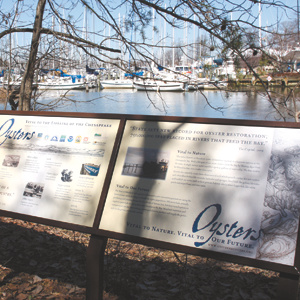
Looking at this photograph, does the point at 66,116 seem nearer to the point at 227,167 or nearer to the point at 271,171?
the point at 227,167

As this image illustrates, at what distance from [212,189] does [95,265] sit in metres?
0.80

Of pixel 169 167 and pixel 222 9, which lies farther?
pixel 222 9

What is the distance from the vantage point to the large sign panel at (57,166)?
2115 mm

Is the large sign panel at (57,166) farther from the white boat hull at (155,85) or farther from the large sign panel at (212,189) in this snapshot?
the white boat hull at (155,85)

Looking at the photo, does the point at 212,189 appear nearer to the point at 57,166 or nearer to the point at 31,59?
the point at 57,166

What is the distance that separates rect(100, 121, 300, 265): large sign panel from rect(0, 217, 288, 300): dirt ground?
0.86 metres

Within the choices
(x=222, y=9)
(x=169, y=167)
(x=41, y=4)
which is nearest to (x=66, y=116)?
(x=169, y=167)

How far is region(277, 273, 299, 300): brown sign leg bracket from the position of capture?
1.60 metres

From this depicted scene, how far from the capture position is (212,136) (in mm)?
1970

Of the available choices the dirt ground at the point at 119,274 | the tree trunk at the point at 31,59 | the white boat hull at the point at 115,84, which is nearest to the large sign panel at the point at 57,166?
the dirt ground at the point at 119,274

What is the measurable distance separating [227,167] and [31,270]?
217 cm

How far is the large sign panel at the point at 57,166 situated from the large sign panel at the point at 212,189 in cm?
15

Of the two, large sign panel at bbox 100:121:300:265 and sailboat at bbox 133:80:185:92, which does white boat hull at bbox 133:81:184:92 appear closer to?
sailboat at bbox 133:80:185:92

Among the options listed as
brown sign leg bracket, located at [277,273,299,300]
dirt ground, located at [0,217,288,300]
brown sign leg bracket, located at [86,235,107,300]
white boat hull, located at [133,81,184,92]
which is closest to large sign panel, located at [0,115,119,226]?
brown sign leg bracket, located at [86,235,107,300]
